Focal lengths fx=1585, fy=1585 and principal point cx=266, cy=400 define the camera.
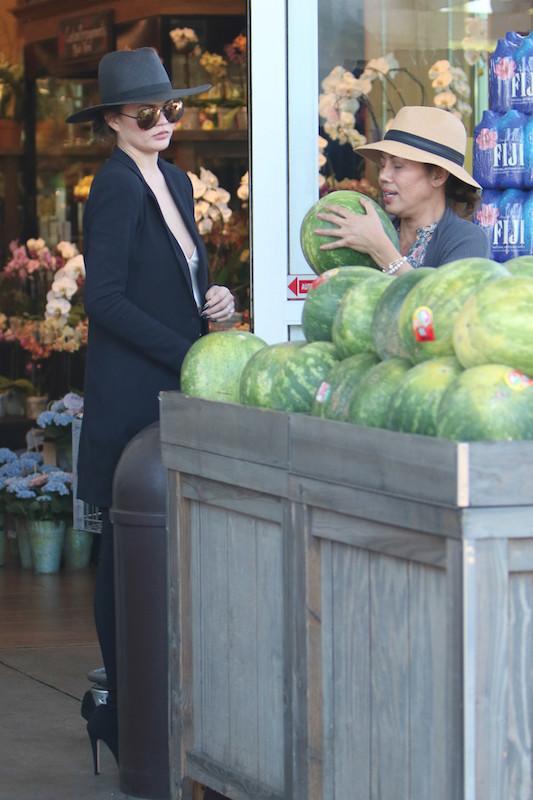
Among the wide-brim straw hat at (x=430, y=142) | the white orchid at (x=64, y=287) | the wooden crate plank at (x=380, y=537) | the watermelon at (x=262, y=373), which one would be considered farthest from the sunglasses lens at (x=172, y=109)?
the white orchid at (x=64, y=287)

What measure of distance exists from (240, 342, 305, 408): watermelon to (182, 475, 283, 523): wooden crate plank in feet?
0.56

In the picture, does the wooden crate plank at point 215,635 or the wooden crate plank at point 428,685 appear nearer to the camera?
the wooden crate plank at point 428,685

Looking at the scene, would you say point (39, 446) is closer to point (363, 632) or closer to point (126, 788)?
point (126, 788)

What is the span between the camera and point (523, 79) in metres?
5.33

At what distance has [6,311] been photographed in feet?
27.2

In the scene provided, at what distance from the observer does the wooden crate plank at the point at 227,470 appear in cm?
283

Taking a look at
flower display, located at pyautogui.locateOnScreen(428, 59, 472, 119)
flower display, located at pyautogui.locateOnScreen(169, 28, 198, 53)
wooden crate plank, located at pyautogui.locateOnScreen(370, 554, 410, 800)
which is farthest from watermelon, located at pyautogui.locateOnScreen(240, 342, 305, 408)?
flower display, located at pyautogui.locateOnScreen(169, 28, 198, 53)

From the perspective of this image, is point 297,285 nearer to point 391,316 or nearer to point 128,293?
point 128,293

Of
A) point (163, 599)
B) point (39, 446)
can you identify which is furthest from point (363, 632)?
point (39, 446)

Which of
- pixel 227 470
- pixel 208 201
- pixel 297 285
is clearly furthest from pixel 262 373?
pixel 208 201

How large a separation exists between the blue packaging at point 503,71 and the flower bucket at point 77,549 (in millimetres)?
2749

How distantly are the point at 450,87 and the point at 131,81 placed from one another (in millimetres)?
2179

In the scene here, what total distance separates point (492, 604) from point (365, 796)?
0.52 meters

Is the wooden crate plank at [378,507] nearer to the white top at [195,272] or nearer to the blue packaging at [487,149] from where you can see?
the white top at [195,272]
